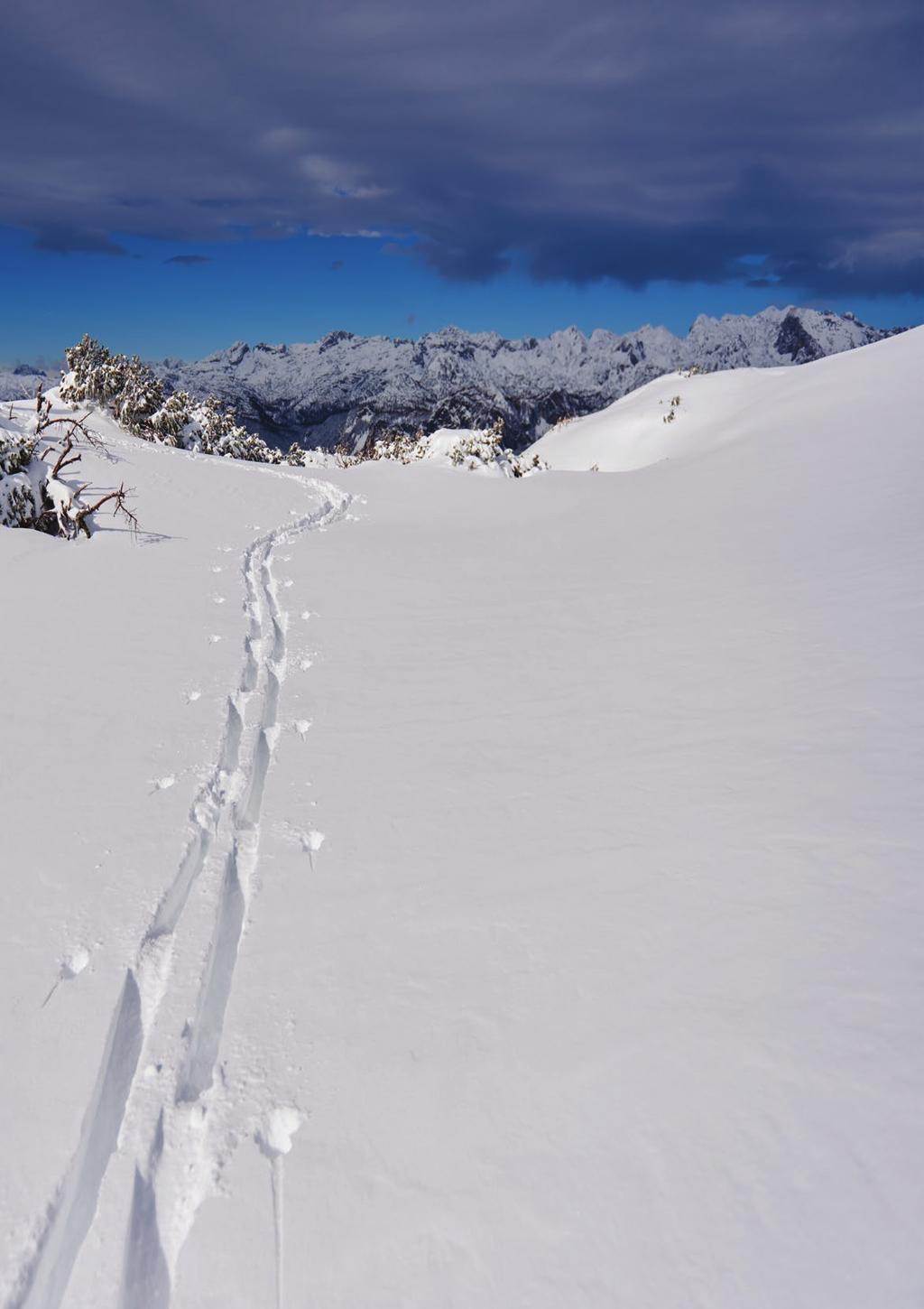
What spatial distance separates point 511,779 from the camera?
221 inches

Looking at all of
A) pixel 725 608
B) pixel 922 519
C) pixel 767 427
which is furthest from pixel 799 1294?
pixel 767 427

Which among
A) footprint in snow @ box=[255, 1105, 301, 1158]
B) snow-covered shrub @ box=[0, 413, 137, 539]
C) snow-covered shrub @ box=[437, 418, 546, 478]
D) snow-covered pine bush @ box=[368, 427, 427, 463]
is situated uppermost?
snow-covered pine bush @ box=[368, 427, 427, 463]

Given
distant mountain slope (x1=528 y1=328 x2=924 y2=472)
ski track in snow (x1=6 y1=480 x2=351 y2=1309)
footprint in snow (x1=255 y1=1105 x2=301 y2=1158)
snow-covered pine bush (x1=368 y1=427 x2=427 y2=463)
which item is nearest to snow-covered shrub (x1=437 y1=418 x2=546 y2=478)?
distant mountain slope (x1=528 y1=328 x2=924 y2=472)

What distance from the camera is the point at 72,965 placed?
3.98 m

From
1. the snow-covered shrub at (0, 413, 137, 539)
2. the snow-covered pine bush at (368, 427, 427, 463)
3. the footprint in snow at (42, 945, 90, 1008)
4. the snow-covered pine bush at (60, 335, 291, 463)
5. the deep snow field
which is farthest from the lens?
the snow-covered pine bush at (368, 427, 427, 463)

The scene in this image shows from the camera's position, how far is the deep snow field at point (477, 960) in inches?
101

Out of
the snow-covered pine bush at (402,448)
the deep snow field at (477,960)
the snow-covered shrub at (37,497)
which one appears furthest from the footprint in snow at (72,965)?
the snow-covered pine bush at (402,448)

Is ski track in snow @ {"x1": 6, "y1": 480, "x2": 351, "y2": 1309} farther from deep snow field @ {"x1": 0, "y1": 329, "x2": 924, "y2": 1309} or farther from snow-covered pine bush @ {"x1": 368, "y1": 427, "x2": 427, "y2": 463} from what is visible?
snow-covered pine bush @ {"x1": 368, "y1": 427, "x2": 427, "y2": 463}

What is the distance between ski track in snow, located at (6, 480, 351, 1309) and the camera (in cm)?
264

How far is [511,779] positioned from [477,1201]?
10.2ft

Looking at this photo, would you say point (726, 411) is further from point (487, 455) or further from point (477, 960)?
point (477, 960)

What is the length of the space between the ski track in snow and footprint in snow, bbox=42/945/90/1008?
28 cm

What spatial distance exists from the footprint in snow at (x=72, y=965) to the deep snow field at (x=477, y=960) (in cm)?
2

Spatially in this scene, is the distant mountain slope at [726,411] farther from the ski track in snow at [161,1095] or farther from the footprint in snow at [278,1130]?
the footprint in snow at [278,1130]
